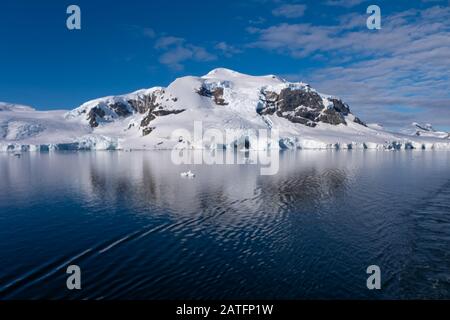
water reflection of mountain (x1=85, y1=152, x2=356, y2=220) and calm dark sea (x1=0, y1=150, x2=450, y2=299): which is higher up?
water reflection of mountain (x1=85, y1=152, x2=356, y2=220)

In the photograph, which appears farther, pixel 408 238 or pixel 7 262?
pixel 408 238

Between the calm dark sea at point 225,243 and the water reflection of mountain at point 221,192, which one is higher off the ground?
the water reflection of mountain at point 221,192

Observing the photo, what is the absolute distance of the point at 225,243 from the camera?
21781 mm

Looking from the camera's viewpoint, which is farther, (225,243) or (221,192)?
(221,192)

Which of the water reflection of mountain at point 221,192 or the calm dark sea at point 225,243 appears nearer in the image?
the calm dark sea at point 225,243

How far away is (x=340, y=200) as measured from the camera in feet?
117

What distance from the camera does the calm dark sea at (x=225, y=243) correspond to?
1576cm

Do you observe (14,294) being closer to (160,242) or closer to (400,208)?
(160,242)

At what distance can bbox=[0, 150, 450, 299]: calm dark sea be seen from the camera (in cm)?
1576

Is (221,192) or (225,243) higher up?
(221,192)

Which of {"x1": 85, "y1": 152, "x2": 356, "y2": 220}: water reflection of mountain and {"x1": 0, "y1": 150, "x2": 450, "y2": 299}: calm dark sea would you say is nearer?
{"x1": 0, "y1": 150, "x2": 450, "y2": 299}: calm dark sea

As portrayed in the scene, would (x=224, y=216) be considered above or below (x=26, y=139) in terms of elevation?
below
